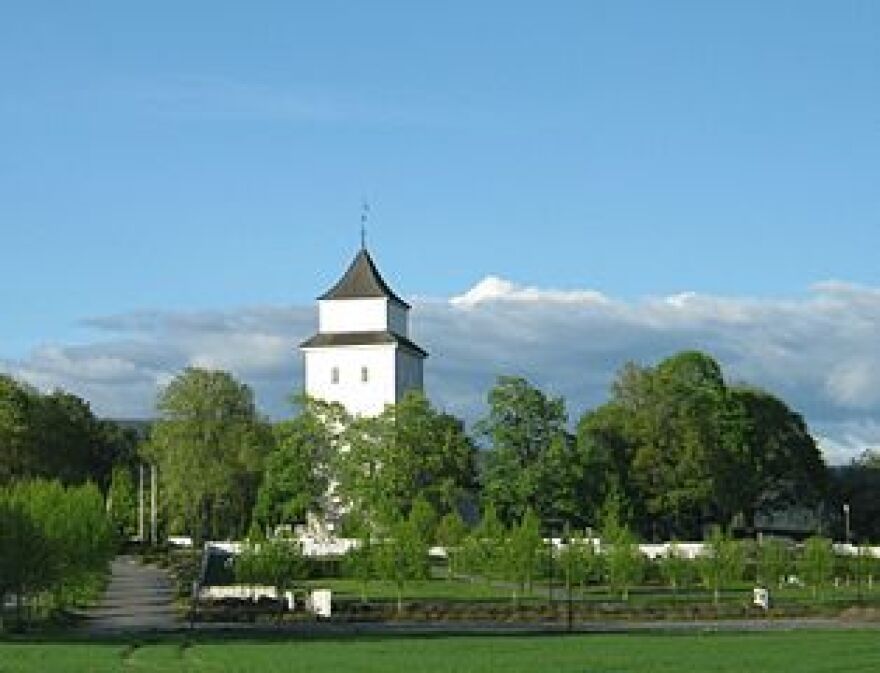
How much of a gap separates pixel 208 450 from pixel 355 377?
1090 cm

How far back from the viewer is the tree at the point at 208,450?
10656 cm

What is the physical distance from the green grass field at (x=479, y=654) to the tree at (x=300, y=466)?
154ft

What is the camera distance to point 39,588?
63.3 m

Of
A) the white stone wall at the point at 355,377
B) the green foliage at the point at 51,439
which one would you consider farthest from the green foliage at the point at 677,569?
the green foliage at the point at 51,439

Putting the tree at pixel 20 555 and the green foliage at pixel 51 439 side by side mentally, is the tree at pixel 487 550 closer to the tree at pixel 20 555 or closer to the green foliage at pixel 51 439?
the tree at pixel 20 555

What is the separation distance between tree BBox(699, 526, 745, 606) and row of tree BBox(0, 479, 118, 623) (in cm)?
2306

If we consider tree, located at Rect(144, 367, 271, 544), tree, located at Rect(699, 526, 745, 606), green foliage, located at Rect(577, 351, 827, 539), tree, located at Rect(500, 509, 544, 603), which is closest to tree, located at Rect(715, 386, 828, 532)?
green foliage, located at Rect(577, 351, 827, 539)

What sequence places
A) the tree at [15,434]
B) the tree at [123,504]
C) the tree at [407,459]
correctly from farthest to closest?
the tree at [15,434]
the tree at [123,504]
the tree at [407,459]

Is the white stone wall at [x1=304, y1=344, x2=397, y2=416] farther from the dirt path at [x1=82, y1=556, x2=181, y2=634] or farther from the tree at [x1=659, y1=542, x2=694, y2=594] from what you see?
the tree at [x1=659, y1=542, x2=694, y2=594]

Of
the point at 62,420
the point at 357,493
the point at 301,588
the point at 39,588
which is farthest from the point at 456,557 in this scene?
the point at 62,420

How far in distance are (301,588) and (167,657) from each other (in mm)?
38494

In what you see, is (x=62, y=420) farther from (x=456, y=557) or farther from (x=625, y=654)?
(x=625, y=654)

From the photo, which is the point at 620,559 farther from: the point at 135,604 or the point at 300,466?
the point at 300,466

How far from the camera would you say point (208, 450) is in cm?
10750
